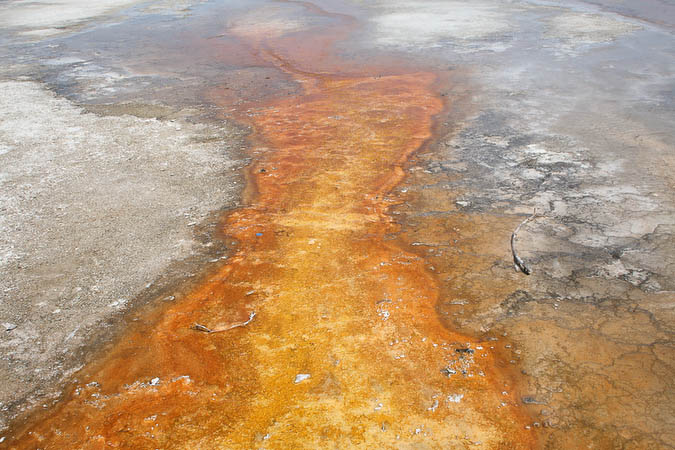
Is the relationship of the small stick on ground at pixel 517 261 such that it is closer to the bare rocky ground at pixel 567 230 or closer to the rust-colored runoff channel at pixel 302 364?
the bare rocky ground at pixel 567 230

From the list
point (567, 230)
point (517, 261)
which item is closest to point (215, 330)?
point (517, 261)

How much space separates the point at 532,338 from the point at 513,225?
176cm

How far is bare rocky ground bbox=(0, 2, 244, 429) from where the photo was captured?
4215mm

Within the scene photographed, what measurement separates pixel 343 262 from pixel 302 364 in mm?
1383

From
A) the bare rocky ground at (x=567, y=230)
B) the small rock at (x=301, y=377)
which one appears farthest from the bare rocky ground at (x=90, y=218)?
the bare rocky ground at (x=567, y=230)

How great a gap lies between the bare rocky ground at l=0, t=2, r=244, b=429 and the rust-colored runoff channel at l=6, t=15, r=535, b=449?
14.6 inches

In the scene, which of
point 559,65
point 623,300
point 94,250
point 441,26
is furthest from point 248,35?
point 623,300

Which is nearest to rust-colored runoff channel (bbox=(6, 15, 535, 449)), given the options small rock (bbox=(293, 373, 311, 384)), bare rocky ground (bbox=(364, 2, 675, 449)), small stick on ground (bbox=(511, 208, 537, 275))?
small rock (bbox=(293, 373, 311, 384))

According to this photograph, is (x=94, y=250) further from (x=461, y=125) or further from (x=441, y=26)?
(x=441, y=26)

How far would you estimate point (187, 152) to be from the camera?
770cm

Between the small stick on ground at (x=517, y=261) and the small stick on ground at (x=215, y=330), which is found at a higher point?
the small stick on ground at (x=517, y=261)

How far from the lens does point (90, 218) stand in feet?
19.4

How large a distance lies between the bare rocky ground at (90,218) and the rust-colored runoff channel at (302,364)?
1.21 ft

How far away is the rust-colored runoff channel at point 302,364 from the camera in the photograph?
3338mm
